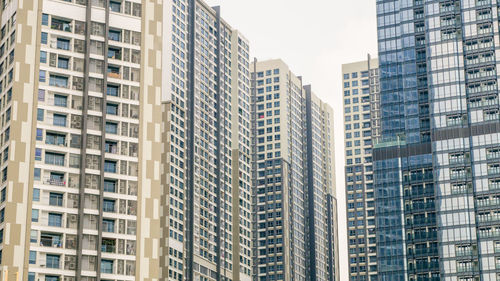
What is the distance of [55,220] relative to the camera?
11312 centimetres

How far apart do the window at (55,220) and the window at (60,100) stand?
48.8 ft

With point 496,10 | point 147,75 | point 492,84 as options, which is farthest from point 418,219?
point 147,75

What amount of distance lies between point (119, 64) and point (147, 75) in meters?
4.09

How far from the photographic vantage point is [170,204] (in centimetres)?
19012

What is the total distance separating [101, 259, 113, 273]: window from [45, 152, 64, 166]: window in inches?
541

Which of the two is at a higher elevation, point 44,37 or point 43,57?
point 44,37

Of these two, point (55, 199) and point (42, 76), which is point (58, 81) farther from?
point (55, 199)

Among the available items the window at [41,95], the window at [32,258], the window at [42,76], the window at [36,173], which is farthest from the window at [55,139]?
the window at [32,258]

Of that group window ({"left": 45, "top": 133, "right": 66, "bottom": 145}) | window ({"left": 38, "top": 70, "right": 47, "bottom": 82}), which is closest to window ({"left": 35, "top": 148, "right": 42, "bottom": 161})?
window ({"left": 45, "top": 133, "right": 66, "bottom": 145})

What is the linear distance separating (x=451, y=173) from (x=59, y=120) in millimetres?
98849

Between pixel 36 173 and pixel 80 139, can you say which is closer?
pixel 36 173

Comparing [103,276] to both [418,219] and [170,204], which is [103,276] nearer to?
[170,204]

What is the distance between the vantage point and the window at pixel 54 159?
378 feet

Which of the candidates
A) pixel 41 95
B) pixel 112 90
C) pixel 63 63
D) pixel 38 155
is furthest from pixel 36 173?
pixel 112 90
